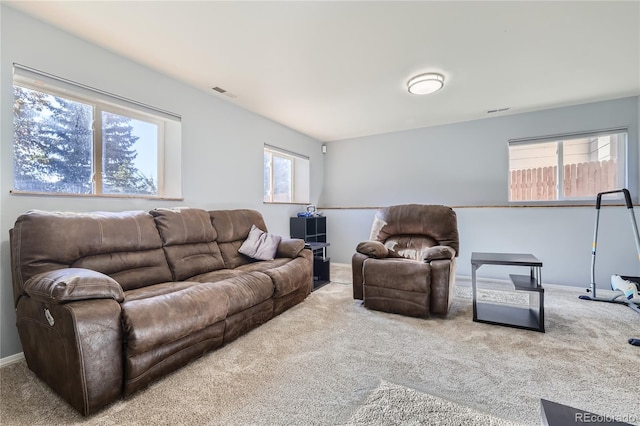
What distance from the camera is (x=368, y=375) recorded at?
5.38 ft

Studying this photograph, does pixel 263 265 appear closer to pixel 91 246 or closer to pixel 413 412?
pixel 91 246

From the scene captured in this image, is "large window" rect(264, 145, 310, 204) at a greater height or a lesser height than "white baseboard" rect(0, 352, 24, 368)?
greater

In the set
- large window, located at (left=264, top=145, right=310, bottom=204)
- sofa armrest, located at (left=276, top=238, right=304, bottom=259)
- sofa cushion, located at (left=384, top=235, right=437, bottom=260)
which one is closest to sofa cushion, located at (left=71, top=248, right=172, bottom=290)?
sofa armrest, located at (left=276, top=238, right=304, bottom=259)

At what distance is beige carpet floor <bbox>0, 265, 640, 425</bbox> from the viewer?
4.38 feet

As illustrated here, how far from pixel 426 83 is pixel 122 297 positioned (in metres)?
3.19

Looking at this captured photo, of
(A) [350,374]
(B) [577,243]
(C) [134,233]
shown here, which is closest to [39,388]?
(C) [134,233]

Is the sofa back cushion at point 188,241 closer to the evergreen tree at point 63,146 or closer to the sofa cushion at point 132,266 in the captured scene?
the sofa cushion at point 132,266

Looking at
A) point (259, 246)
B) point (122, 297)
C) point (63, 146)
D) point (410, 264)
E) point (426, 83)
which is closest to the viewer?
point (122, 297)

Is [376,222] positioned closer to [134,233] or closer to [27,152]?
[134,233]

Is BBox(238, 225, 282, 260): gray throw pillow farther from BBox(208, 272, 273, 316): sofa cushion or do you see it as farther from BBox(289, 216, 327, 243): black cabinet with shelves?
BBox(289, 216, 327, 243): black cabinet with shelves

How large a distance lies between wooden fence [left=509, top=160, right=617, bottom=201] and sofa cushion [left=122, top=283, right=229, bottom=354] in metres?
4.29

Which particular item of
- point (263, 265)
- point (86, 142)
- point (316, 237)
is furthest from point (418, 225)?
point (86, 142)

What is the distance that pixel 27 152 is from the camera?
201 centimetres

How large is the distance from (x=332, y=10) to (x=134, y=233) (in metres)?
2.20
